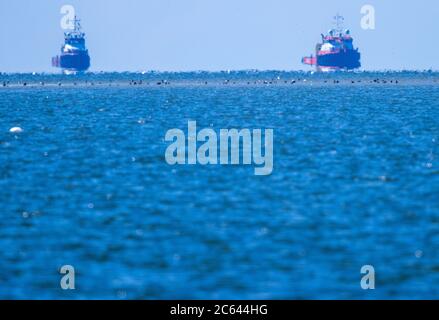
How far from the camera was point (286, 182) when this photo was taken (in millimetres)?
34875

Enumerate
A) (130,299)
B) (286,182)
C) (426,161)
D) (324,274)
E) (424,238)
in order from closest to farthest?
1. (130,299)
2. (324,274)
3. (424,238)
4. (286,182)
5. (426,161)

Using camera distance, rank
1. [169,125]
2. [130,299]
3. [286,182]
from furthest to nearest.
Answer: [169,125], [286,182], [130,299]

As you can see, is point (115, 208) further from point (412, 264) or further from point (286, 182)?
point (412, 264)

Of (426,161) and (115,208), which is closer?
(115,208)

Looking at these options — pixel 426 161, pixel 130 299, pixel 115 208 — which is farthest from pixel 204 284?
pixel 426 161

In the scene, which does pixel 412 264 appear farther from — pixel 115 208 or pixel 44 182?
pixel 44 182

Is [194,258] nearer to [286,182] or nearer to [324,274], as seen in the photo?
[324,274]

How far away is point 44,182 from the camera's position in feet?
117
